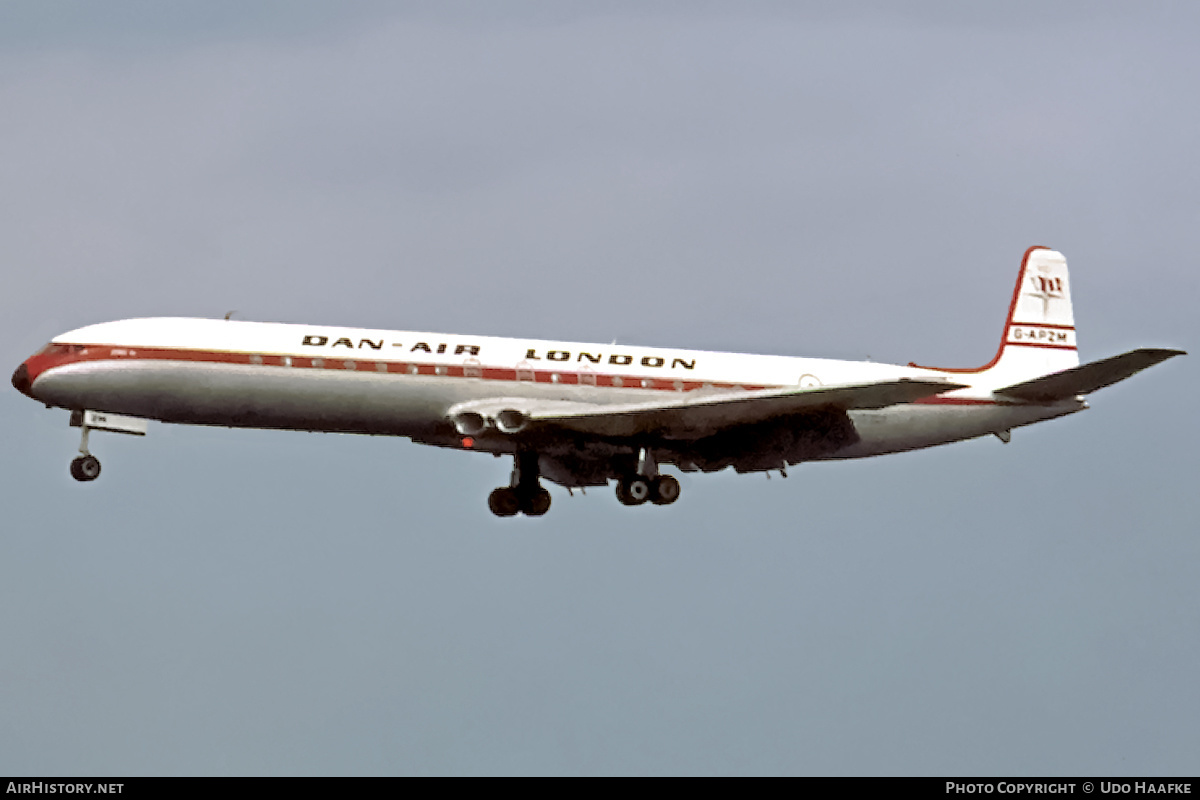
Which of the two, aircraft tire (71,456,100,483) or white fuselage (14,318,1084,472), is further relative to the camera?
aircraft tire (71,456,100,483)

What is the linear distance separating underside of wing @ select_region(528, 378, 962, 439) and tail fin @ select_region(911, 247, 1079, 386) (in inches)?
277

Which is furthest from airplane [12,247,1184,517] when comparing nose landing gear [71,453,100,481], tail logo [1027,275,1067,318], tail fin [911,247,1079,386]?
tail logo [1027,275,1067,318]

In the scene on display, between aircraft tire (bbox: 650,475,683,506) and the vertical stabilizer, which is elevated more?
the vertical stabilizer

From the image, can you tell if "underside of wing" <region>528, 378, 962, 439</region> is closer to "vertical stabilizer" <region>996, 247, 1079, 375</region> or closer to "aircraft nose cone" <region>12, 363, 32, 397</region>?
"vertical stabilizer" <region>996, 247, 1079, 375</region>

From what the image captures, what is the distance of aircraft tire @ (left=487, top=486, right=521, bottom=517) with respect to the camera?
39781mm

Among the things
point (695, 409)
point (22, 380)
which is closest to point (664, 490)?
point (695, 409)

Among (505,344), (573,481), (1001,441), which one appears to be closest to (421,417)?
(505,344)

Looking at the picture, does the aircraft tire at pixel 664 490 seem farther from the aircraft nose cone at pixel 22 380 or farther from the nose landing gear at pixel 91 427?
the aircraft nose cone at pixel 22 380

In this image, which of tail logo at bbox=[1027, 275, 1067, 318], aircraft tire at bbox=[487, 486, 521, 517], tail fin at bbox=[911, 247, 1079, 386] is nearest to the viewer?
aircraft tire at bbox=[487, 486, 521, 517]

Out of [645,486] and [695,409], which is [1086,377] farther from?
[645,486]
